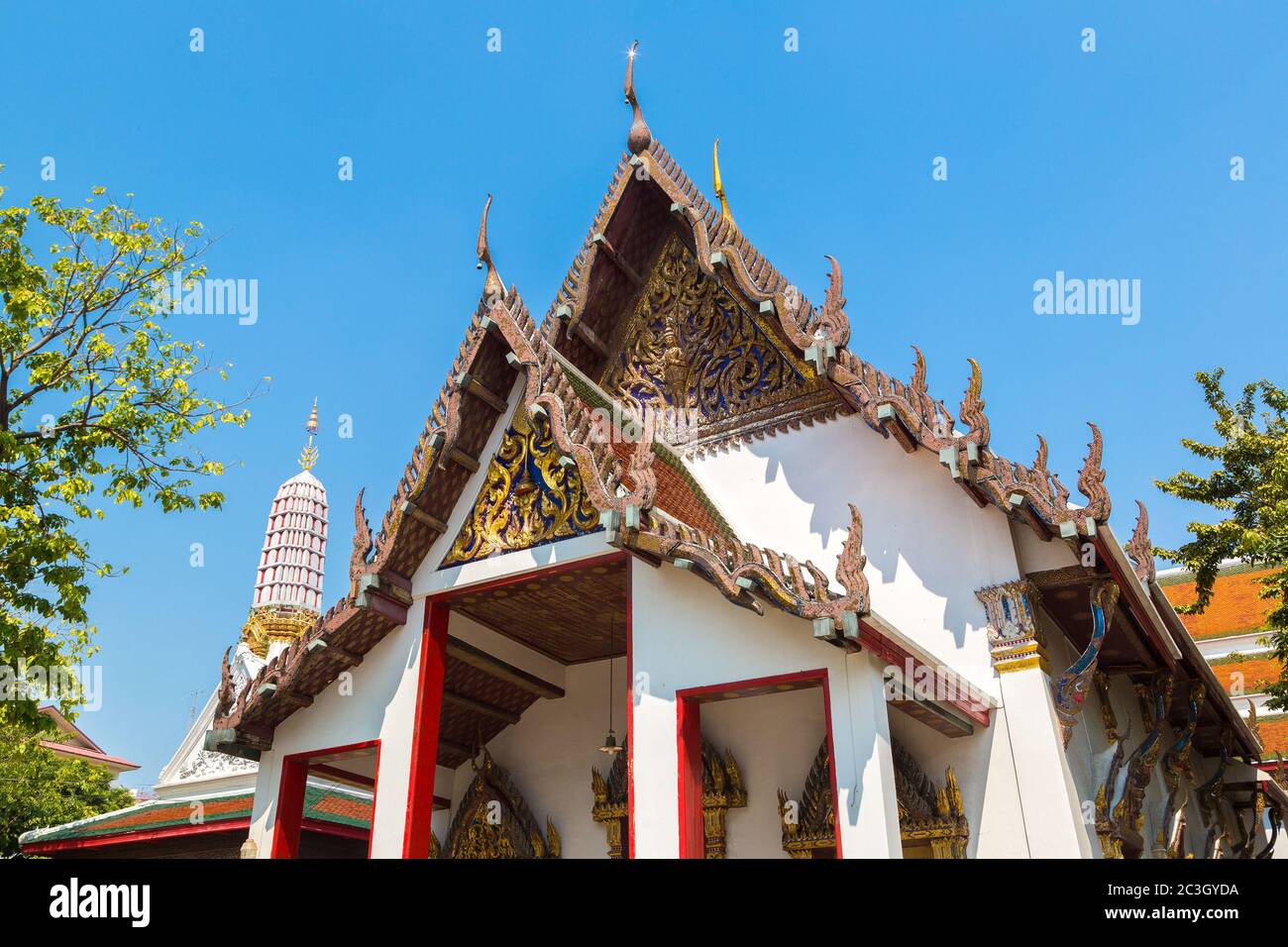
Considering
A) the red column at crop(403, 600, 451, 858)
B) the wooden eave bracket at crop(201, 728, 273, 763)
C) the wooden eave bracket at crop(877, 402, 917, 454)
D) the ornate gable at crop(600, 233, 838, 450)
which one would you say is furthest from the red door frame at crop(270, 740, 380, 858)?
the wooden eave bracket at crop(877, 402, 917, 454)

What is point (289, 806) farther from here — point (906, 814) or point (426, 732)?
point (906, 814)

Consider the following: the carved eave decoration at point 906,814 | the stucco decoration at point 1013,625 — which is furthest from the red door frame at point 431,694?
the stucco decoration at point 1013,625

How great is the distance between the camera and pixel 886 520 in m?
8.22

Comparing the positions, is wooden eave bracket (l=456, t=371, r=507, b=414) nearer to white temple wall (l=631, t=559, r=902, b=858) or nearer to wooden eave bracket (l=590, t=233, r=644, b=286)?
white temple wall (l=631, t=559, r=902, b=858)

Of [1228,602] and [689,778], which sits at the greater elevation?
[1228,602]

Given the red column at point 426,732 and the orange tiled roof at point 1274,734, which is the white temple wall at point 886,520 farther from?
the orange tiled roof at point 1274,734

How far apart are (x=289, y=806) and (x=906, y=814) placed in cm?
431

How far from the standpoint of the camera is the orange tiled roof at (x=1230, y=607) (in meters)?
22.7

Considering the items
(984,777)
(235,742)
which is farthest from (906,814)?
(235,742)

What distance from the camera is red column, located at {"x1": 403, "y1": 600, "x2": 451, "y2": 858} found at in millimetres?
6965

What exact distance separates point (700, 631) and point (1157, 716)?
5093 millimetres

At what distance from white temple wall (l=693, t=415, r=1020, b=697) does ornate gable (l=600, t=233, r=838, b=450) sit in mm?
236

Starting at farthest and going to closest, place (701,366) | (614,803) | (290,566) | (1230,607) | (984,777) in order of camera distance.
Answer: (290,566) < (1230,607) < (701,366) < (614,803) < (984,777)
